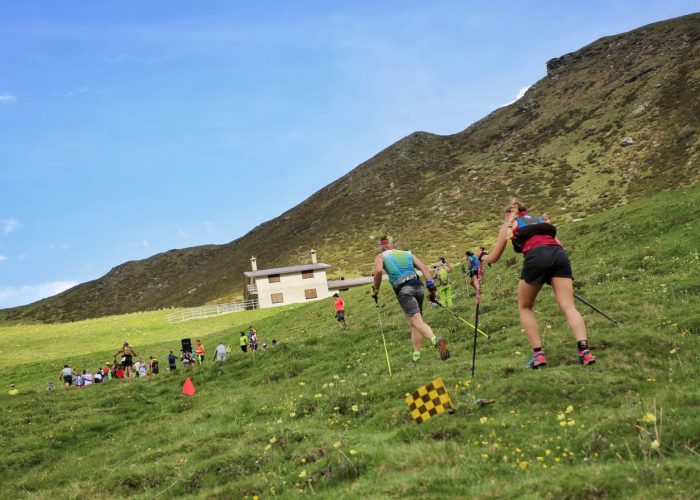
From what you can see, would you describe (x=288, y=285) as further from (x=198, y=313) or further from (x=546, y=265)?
(x=546, y=265)

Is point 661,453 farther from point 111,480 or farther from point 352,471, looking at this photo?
point 111,480

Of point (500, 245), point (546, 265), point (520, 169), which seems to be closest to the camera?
point (546, 265)

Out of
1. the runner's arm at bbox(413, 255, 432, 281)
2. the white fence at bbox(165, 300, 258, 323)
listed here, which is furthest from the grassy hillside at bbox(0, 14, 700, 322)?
the runner's arm at bbox(413, 255, 432, 281)

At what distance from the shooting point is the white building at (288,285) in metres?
97.8

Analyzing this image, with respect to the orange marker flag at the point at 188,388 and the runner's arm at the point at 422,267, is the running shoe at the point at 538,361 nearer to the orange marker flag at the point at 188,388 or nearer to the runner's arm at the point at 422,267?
the runner's arm at the point at 422,267

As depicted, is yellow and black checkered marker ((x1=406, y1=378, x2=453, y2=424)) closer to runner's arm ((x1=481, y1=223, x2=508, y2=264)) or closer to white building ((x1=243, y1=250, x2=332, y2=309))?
runner's arm ((x1=481, y1=223, x2=508, y2=264))

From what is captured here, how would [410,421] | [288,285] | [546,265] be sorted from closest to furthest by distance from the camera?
[410,421]
[546,265]
[288,285]

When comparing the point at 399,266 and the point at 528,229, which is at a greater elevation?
the point at 528,229

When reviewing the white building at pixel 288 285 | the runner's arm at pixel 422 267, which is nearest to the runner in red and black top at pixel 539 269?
the runner's arm at pixel 422 267

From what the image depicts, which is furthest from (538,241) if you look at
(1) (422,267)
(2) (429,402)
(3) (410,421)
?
(3) (410,421)

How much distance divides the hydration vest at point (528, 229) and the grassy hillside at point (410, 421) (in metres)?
2.56

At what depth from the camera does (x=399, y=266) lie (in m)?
13.6

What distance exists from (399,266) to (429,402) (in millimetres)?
4563

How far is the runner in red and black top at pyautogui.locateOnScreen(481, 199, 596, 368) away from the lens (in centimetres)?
1034
